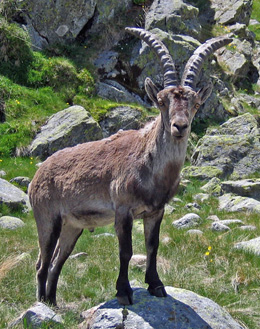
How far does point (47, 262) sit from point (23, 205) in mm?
5226

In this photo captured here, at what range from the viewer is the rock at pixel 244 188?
1366 cm

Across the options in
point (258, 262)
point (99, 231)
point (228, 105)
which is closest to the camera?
point (258, 262)

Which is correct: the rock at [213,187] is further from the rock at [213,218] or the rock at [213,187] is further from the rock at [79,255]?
the rock at [79,255]

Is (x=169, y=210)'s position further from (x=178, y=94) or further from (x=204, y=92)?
(x=178, y=94)

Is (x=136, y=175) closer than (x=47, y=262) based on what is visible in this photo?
Yes

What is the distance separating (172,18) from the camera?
19.5 m

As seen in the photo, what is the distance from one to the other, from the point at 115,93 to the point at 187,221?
749 cm

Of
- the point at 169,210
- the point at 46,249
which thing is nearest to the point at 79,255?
the point at 46,249

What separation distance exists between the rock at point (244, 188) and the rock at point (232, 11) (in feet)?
51.7

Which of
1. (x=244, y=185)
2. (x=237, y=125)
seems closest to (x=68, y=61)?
(x=237, y=125)

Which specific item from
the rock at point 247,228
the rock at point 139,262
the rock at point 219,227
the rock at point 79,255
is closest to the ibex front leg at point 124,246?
the rock at point 139,262

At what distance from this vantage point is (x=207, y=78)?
19.1m

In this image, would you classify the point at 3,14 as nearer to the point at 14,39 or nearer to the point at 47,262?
the point at 14,39

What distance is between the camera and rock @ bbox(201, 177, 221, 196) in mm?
14077
